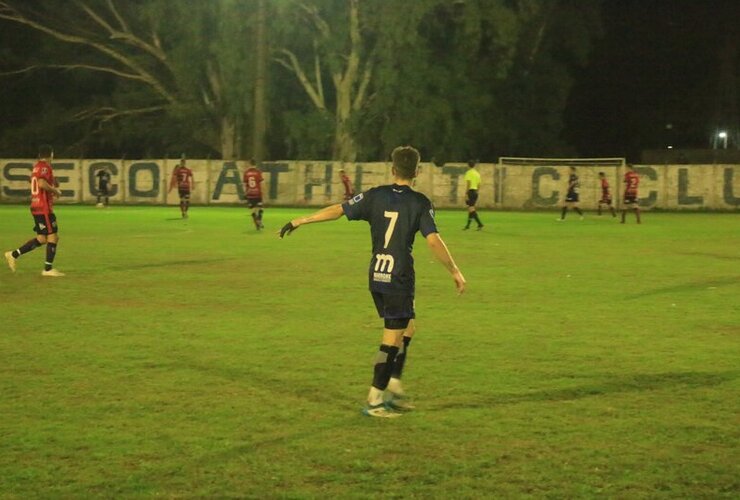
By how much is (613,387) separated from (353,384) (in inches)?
85.4

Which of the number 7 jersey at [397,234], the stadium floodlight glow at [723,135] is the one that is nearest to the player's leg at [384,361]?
the number 7 jersey at [397,234]

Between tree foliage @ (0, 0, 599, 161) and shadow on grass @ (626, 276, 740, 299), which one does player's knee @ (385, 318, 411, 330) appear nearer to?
shadow on grass @ (626, 276, 740, 299)

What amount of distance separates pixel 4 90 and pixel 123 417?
57.6 meters

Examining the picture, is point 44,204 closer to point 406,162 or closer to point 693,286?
point 693,286

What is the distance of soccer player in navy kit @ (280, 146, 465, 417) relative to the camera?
7.80 m

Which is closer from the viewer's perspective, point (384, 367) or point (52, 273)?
point (384, 367)

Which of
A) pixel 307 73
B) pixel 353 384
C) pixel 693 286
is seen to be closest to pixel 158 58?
pixel 307 73

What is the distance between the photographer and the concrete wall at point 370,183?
46.6 m

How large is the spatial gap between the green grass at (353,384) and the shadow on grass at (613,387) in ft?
0.12

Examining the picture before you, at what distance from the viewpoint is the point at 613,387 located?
888 cm

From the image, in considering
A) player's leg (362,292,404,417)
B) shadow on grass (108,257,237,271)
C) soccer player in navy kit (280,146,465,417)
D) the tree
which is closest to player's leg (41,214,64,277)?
shadow on grass (108,257,237,271)

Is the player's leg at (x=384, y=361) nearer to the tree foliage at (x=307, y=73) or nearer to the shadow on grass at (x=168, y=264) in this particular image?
the shadow on grass at (x=168, y=264)

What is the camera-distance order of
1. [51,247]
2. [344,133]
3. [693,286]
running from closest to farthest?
[693,286] < [51,247] < [344,133]

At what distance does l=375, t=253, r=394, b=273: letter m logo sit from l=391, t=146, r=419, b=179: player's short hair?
23.9 inches
